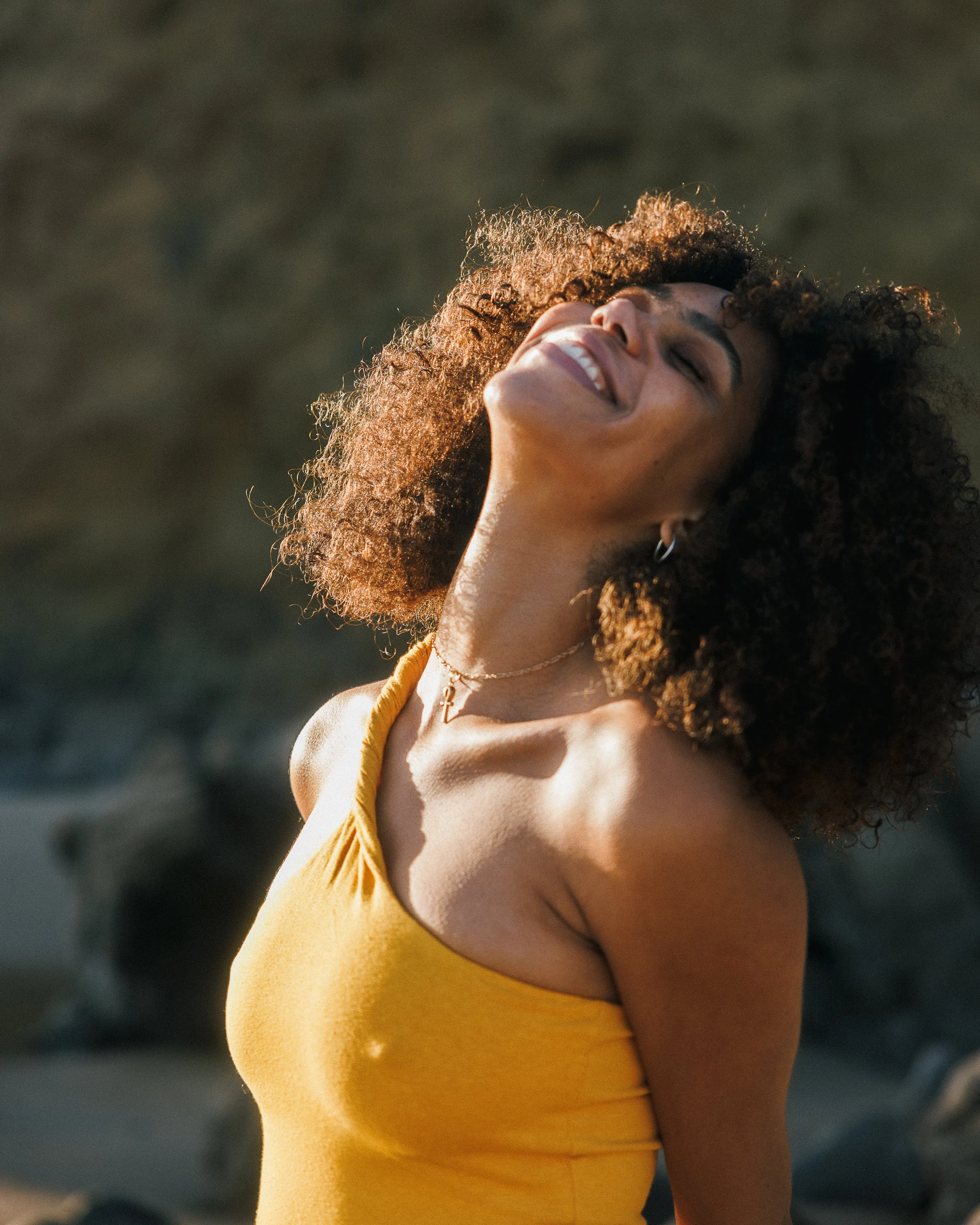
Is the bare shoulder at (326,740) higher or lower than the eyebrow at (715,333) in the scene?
lower

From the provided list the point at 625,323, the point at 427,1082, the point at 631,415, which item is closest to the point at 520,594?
the point at 631,415

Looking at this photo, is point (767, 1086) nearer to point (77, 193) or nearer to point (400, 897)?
point (400, 897)

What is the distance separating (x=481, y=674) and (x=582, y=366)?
1.39ft

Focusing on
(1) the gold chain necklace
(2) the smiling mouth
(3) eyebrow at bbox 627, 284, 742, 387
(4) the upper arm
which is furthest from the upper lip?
(4) the upper arm

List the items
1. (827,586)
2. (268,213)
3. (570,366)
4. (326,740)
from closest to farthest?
(827,586)
(570,366)
(326,740)
(268,213)

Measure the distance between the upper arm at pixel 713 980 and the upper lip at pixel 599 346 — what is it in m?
0.56

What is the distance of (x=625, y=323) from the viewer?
1.77 meters

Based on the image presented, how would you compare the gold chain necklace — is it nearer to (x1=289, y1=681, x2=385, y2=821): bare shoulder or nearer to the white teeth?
(x1=289, y1=681, x2=385, y2=821): bare shoulder

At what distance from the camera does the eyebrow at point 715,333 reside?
172 centimetres

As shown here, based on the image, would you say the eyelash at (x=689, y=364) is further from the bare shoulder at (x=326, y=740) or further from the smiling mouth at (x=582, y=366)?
the bare shoulder at (x=326, y=740)

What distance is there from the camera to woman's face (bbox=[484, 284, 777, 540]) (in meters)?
1.67

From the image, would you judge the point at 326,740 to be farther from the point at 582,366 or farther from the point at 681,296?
the point at 681,296

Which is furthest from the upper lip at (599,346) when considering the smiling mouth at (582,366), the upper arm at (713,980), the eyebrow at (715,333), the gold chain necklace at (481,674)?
the upper arm at (713,980)

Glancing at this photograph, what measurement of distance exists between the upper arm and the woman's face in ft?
1.44
